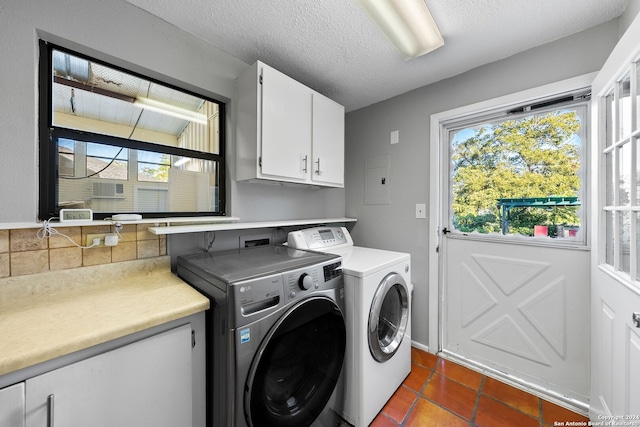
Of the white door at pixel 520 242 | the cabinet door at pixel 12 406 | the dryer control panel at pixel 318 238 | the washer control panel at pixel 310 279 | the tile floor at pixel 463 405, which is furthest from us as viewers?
the dryer control panel at pixel 318 238

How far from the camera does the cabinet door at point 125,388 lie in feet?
2.40

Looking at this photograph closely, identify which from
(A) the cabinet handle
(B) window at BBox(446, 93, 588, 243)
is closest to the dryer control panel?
(B) window at BBox(446, 93, 588, 243)

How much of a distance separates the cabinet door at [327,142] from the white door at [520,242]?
89 cm

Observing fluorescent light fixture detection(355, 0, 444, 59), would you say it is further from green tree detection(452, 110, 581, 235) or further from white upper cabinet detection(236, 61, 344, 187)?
green tree detection(452, 110, 581, 235)

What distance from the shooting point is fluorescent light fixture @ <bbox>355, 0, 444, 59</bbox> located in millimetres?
1212

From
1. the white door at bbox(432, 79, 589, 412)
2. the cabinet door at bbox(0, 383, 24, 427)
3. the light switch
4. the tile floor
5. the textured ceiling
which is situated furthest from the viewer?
the light switch

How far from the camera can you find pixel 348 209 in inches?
108

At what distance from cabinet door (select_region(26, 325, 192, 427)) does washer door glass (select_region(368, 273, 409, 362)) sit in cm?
97

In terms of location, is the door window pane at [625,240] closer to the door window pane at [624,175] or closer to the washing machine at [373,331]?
the door window pane at [624,175]

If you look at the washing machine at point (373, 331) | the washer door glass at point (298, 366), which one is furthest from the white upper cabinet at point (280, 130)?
the washer door glass at point (298, 366)

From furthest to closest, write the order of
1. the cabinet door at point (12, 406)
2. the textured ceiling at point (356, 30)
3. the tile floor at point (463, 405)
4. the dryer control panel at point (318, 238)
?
1. the dryer control panel at point (318, 238)
2. the tile floor at point (463, 405)
3. the textured ceiling at point (356, 30)
4. the cabinet door at point (12, 406)

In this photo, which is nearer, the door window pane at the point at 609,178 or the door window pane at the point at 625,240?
the door window pane at the point at 625,240

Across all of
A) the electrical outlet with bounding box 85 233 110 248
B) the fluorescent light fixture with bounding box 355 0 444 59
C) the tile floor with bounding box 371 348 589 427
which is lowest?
the tile floor with bounding box 371 348 589 427

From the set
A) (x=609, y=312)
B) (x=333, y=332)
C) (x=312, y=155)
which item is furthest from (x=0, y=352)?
(x=609, y=312)
